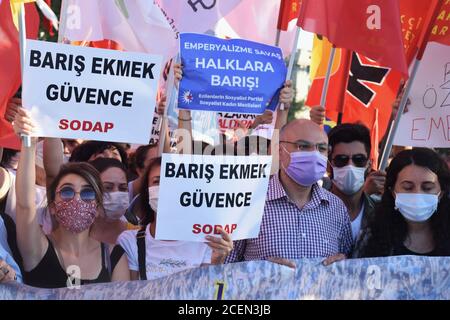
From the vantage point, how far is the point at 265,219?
4.39m

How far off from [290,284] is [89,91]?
1361 mm

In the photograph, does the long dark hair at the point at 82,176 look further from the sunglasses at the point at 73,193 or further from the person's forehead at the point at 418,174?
the person's forehead at the point at 418,174

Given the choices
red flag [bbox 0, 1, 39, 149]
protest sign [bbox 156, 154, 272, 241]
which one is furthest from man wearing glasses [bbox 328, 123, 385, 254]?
red flag [bbox 0, 1, 39, 149]

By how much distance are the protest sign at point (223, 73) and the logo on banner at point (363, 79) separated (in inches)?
92.8

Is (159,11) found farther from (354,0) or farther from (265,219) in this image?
(265,219)

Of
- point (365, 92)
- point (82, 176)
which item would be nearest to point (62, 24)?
point (82, 176)

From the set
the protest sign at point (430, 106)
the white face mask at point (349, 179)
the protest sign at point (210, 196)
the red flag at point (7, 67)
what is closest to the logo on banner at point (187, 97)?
the protest sign at point (210, 196)

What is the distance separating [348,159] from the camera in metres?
5.22

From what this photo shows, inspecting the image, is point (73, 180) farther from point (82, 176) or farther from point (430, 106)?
point (430, 106)

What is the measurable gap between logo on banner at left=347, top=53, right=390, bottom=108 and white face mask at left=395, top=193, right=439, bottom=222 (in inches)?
92.3

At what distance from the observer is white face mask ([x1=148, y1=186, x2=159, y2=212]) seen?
4.34 m

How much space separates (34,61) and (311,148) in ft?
5.06

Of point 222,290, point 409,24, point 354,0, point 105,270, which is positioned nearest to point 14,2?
point 105,270

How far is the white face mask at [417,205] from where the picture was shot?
4.51m
